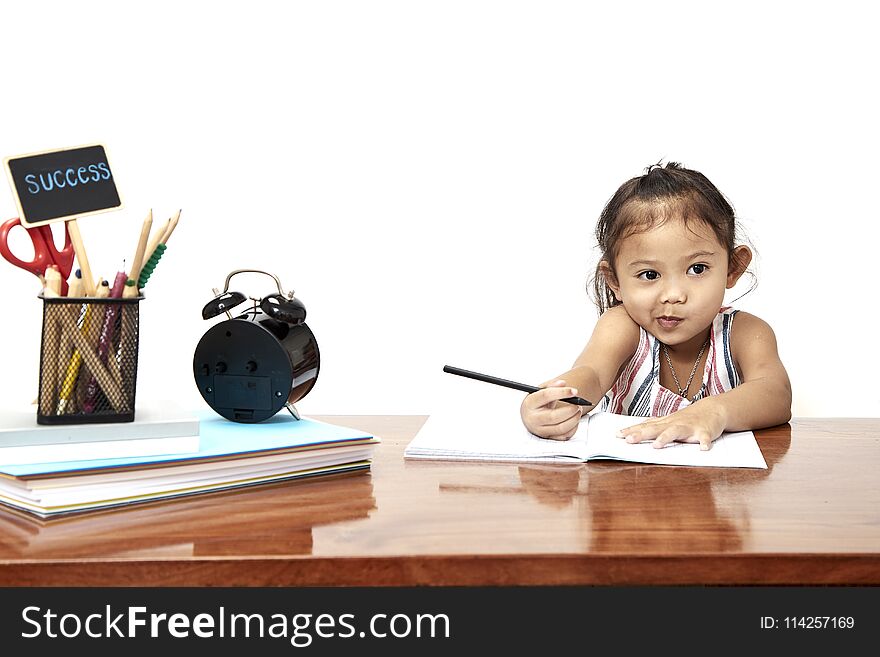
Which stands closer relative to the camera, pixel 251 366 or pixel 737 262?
pixel 251 366

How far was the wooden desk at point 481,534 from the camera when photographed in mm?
711

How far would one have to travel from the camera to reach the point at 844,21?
2.34m

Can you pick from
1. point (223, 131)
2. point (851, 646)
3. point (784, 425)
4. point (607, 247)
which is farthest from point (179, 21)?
point (851, 646)

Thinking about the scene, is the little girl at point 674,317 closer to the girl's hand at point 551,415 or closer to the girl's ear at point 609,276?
the girl's ear at point 609,276

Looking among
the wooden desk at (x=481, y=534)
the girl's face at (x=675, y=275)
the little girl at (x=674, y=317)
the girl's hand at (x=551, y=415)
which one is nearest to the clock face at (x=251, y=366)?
the wooden desk at (x=481, y=534)

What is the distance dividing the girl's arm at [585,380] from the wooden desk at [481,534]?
0.16m

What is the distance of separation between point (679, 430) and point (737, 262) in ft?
1.99

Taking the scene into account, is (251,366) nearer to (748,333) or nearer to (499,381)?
(499,381)

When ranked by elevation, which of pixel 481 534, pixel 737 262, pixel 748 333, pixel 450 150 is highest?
pixel 450 150

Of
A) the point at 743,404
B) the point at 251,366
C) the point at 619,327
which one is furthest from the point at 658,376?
the point at 251,366

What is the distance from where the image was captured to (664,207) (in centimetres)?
156

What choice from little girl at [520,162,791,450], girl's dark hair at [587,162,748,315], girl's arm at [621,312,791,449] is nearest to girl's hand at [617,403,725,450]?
girl's arm at [621,312,791,449]

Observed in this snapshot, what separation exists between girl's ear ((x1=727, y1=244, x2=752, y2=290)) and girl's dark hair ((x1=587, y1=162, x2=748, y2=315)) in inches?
0.5

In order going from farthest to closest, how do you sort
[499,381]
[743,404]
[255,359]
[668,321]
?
[668,321] → [743,404] → [499,381] → [255,359]
